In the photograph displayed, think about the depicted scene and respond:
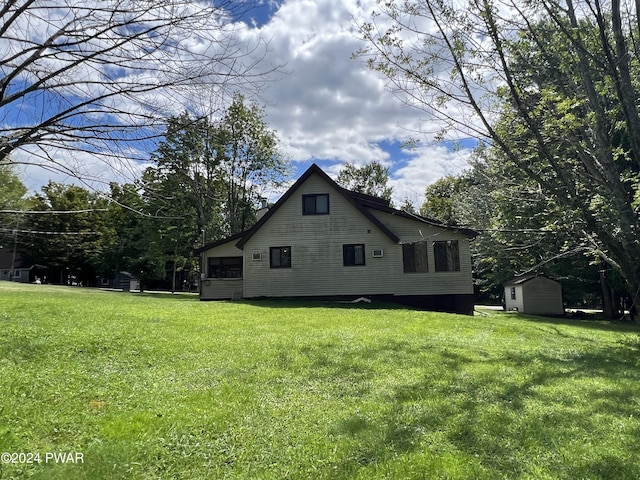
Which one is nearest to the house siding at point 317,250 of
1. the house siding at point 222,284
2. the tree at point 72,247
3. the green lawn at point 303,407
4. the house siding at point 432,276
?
the house siding at point 432,276

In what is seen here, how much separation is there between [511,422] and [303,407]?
1.95 meters

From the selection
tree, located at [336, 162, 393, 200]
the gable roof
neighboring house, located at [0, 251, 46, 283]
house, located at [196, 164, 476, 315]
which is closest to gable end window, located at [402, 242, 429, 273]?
house, located at [196, 164, 476, 315]

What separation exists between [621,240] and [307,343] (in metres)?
6.37

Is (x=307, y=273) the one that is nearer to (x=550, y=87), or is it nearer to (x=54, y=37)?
(x=550, y=87)

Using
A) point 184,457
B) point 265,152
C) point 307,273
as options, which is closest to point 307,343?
point 184,457

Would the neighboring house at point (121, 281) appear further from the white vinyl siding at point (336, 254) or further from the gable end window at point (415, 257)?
the gable end window at point (415, 257)

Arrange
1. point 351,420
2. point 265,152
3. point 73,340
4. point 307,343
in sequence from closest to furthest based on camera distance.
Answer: point 351,420
point 73,340
point 307,343
point 265,152

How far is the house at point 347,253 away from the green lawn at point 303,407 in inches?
434

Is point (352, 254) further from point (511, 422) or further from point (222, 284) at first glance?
point (511, 422)

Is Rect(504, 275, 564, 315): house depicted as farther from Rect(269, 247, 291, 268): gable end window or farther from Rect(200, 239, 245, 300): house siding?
Rect(200, 239, 245, 300): house siding

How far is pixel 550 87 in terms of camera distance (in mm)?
7941

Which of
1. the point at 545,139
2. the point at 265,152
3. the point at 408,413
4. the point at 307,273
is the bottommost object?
the point at 408,413

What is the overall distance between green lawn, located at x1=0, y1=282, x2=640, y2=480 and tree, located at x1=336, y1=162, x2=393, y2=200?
39530mm

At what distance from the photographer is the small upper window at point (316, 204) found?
19.2 metres
